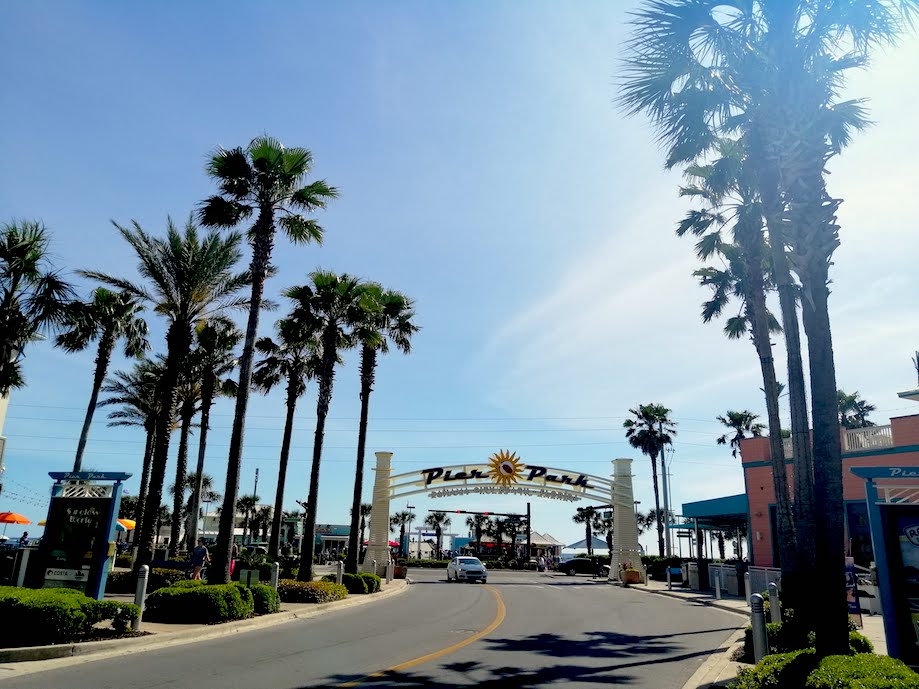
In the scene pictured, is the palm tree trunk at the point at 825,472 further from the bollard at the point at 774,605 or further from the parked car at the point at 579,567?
the parked car at the point at 579,567

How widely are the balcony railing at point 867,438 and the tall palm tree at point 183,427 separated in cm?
2489

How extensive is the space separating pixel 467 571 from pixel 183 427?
56.0ft

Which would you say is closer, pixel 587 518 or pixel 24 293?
pixel 24 293

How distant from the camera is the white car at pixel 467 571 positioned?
122 feet

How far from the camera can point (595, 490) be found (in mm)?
41688

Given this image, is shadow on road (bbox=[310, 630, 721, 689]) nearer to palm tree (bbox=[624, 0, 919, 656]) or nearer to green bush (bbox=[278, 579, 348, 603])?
palm tree (bbox=[624, 0, 919, 656])

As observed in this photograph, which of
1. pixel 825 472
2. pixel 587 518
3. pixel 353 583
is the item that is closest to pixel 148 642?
pixel 825 472

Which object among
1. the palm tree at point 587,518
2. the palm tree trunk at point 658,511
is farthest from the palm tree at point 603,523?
the palm tree trunk at point 658,511

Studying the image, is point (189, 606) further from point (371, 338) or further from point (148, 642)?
point (371, 338)

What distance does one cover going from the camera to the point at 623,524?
4131 centimetres

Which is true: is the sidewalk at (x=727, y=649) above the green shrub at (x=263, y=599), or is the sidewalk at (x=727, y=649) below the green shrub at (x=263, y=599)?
below

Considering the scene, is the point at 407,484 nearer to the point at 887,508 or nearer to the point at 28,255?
the point at 28,255

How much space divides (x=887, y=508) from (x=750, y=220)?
10.7 m

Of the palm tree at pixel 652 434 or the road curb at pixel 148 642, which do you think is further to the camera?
the palm tree at pixel 652 434
